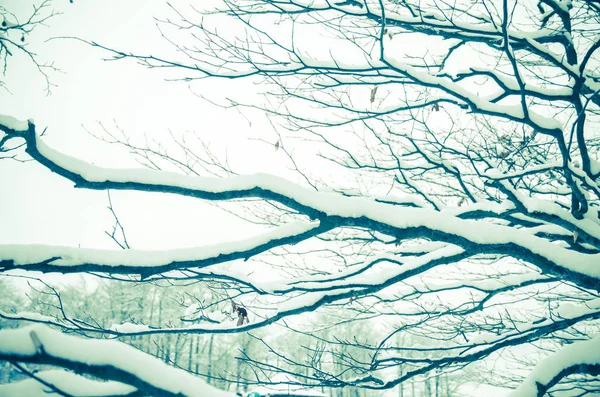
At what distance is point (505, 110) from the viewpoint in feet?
7.45

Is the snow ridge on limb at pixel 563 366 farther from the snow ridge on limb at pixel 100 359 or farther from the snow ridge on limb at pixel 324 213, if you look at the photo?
the snow ridge on limb at pixel 100 359

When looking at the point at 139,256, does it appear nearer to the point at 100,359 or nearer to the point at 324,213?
the point at 100,359

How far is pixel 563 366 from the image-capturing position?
1.83 m

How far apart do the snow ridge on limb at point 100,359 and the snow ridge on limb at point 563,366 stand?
5.31ft

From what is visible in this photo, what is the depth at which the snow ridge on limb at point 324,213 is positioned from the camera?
151cm

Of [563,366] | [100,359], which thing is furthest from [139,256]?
[563,366]

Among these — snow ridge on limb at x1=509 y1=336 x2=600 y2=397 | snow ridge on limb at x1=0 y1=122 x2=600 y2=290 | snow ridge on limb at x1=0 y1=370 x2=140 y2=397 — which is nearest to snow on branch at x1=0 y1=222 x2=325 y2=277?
snow ridge on limb at x1=0 y1=122 x2=600 y2=290

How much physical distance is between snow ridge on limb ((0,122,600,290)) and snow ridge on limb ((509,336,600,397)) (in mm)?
351

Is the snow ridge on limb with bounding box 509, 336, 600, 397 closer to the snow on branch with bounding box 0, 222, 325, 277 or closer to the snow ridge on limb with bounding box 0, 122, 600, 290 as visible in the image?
the snow ridge on limb with bounding box 0, 122, 600, 290

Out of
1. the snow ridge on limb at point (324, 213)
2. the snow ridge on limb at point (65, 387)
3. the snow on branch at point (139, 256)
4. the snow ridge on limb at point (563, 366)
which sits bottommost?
the snow ridge on limb at point (563, 366)

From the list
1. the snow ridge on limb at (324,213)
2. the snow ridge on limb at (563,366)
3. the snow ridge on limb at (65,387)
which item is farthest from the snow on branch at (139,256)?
the snow ridge on limb at (563,366)

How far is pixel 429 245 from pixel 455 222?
138 cm

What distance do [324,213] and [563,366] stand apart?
5.05 feet

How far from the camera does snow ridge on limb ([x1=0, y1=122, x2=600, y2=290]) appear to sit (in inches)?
59.6
